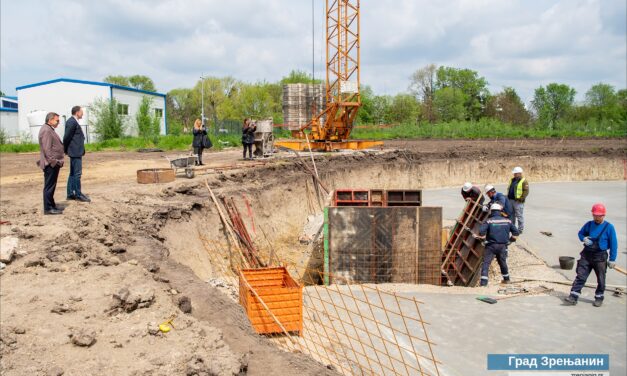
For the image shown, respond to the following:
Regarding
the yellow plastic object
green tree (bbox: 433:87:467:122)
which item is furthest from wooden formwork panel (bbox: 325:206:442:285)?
green tree (bbox: 433:87:467:122)

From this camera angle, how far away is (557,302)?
7.94 meters

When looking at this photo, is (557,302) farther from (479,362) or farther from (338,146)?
(338,146)

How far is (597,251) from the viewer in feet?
24.9

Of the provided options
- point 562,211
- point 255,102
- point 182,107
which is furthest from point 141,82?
point 562,211

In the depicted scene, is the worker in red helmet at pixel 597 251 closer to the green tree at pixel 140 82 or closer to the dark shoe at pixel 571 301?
the dark shoe at pixel 571 301

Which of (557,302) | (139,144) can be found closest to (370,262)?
→ (557,302)

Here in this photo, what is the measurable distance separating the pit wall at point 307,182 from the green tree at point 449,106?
109ft

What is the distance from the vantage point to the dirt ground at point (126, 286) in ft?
12.9

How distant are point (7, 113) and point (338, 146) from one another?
24.2 meters

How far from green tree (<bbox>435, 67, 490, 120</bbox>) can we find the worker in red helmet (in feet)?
195

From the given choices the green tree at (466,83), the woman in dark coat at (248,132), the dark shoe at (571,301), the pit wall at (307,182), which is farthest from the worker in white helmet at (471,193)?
the green tree at (466,83)

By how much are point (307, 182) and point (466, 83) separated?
184ft

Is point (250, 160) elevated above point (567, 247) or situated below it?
above

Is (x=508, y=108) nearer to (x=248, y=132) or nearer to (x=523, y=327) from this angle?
(x=248, y=132)
